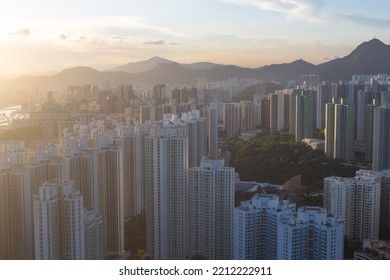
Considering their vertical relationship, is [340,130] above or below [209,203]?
above

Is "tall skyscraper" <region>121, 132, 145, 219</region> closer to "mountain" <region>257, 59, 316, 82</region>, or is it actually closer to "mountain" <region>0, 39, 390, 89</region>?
"mountain" <region>0, 39, 390, 89</region>

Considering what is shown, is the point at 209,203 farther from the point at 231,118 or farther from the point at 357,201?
the point at 231,118

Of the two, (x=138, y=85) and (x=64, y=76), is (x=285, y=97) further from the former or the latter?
(x=64, y=76)

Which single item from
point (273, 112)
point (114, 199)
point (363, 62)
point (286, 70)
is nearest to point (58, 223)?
point (114, 199)

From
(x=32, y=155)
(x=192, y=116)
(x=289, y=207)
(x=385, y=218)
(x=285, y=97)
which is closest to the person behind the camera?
(x=289, y=207)

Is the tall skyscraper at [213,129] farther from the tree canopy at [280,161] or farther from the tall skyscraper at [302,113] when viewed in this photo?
the tall skyscraper at [302,113]
